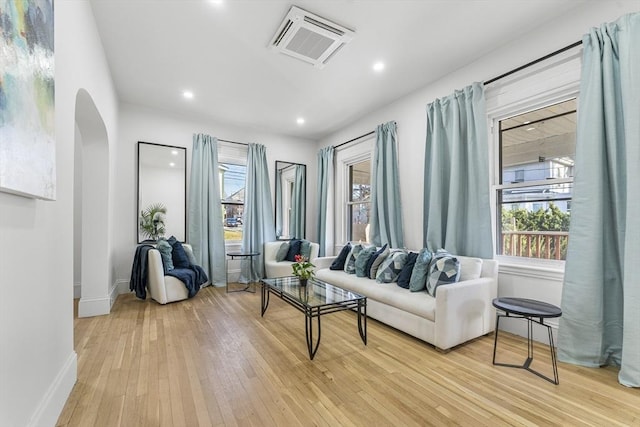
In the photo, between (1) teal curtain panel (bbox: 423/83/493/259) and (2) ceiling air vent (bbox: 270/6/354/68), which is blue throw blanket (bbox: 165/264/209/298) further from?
(1) teal curtain panel (bbox: 423/83/493/259)

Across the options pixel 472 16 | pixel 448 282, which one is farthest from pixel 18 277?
pixel 472 16

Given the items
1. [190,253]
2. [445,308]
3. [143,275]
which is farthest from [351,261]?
[143,275]

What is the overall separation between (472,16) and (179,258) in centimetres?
462

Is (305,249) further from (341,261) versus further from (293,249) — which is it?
(341,261)

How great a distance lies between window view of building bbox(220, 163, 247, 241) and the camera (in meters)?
5.37

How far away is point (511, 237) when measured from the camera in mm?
3078

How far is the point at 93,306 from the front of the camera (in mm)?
3379

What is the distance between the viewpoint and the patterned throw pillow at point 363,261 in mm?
3744

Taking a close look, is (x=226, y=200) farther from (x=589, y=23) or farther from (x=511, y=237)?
(x=589, y=23)

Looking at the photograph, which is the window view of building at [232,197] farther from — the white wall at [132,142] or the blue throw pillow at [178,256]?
the blue throw pillow at [178,256]

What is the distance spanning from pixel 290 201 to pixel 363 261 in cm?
269

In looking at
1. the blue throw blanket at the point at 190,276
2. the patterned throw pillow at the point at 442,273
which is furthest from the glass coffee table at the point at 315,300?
the blue throw blanket at the point at 190,276

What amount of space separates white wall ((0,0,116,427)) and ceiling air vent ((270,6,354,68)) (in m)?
1.59

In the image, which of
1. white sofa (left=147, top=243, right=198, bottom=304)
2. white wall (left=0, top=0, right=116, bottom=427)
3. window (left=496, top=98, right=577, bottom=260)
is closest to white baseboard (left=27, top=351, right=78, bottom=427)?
white wall (left=0, top=0, right=116, bottom=427)
